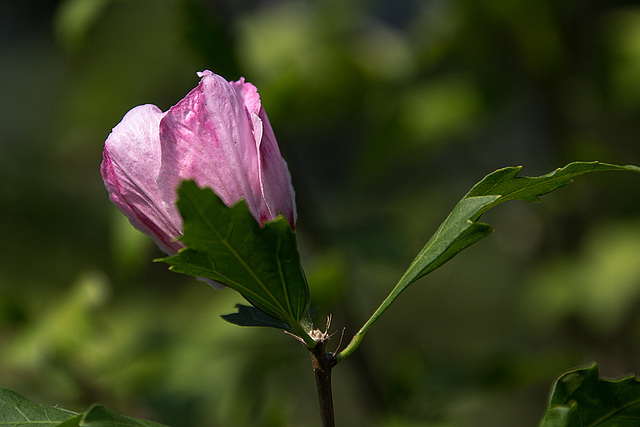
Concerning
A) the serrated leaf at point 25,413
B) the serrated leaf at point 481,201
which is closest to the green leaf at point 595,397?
the serrated leaf at point 481,201

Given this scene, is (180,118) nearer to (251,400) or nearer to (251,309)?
(251,309)

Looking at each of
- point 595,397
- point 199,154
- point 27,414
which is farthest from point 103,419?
point 595,397

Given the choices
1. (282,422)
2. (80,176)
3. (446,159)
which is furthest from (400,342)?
(282,422)

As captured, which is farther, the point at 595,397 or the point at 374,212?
the point at 374,212

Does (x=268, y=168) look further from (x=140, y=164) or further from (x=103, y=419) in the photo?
(x=103, y=419)

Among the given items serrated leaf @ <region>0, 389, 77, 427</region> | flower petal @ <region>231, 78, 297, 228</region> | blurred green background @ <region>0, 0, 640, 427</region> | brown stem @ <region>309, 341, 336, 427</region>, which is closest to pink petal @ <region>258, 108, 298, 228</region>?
flower petal @ <region>231, 78, 297, 228</region>

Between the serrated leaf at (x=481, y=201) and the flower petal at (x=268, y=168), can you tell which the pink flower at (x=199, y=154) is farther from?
the serrated leaf at (x=481, y=201)

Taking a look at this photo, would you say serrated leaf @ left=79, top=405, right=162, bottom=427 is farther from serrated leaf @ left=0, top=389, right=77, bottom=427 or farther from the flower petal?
the flower petal
